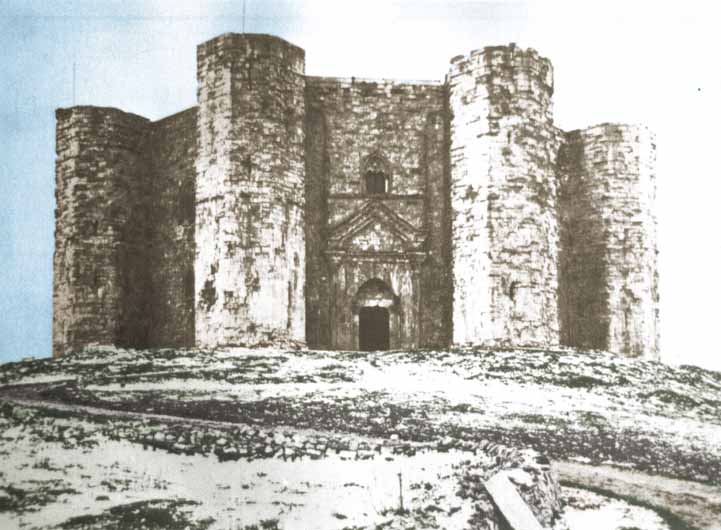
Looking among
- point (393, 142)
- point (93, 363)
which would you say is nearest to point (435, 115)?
point (393, 142)

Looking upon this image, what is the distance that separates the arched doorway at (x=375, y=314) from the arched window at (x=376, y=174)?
7.16 feet

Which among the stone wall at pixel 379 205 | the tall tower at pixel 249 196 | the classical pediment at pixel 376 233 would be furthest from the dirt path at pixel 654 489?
the classical pediment at pixel 376 233

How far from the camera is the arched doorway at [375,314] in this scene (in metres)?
23.6

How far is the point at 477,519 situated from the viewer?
11.4 m

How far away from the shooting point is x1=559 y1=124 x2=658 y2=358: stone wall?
2508 cm

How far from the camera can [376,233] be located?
23.8 metres

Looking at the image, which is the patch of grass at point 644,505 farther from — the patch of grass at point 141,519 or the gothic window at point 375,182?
the gothic window at point 375,182

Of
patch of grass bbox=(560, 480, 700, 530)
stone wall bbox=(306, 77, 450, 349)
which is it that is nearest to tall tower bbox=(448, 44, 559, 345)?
stone wall bbox=(306, 77, 450, 349)

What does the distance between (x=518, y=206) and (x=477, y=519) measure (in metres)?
12.2

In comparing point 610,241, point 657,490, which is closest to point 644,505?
point 657,490

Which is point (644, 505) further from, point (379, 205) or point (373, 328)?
point (379, 205)

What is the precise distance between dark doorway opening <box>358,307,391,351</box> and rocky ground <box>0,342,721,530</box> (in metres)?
3.02

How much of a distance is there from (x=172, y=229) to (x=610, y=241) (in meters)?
10.8

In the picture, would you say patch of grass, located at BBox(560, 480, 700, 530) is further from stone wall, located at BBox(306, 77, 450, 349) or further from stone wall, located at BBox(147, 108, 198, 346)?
stone wall, located at BBox(147, 108, 198, 346)
